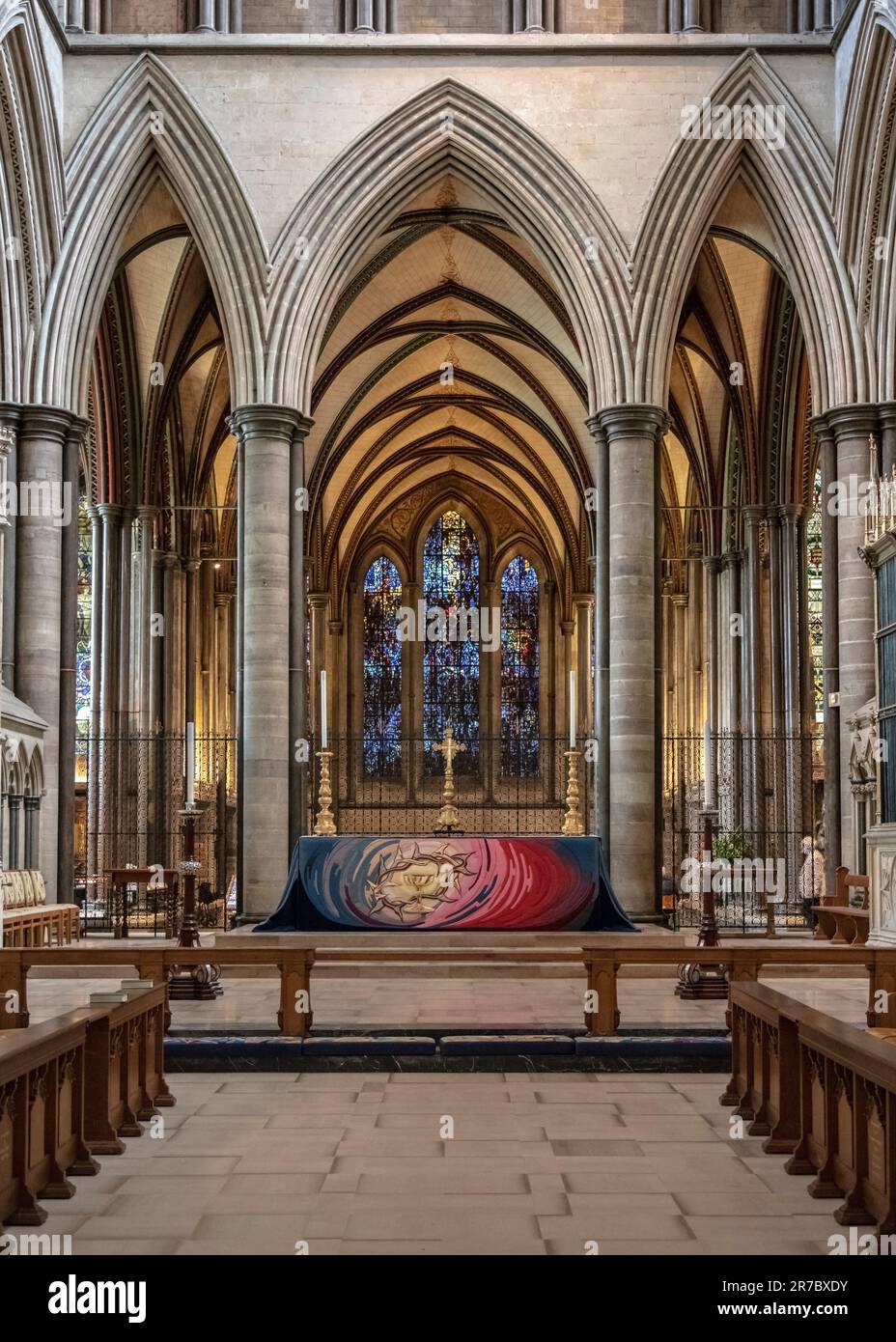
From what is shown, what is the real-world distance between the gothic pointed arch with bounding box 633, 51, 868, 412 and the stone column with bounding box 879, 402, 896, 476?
0.54 m

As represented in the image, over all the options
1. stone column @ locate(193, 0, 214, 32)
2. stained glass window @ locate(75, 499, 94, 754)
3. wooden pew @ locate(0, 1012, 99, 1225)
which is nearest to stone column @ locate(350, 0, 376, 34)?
stone column @ locate(193, 0, 214, 32)

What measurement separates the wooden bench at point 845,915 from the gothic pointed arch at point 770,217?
5.48 metres

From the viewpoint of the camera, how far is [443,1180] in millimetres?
5812

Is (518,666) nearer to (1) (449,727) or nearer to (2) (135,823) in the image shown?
(2) (135,823)

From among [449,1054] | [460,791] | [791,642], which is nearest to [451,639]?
[460,791]

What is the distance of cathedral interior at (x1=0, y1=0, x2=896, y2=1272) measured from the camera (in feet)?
20.3

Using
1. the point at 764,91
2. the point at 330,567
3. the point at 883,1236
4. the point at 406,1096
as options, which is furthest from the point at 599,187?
the point at 330,567

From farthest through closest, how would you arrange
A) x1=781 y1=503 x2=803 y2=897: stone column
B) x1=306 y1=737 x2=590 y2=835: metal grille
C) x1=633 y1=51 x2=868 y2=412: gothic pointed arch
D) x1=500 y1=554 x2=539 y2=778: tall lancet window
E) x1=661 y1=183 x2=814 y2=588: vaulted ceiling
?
x1=500 y1=554 x2=539 y2=778: tall lancet window
x1=306 y1=737 x2=590 y2=835: metal grille
x1=781 y1=503 x2=803 y2=897: stone column
x1=661 y1=183 x2=814 y2=588: vaulted ceiling
x1=633 y1=51 x2=868 y2=412: gothic pointed arch

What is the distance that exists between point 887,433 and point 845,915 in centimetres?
582

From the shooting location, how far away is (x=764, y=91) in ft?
55.2

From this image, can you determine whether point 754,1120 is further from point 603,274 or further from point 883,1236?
point 603,274

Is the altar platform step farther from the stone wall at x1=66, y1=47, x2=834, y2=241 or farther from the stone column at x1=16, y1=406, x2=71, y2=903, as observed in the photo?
the stone wall at x1=66, y1=47, x2=834, y2=241

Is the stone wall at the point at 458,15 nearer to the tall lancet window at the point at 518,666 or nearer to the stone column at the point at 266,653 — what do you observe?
the stone column at the point at 266,653
